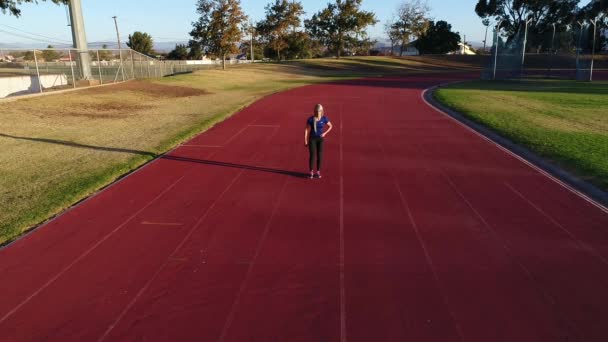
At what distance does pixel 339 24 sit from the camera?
237 feet

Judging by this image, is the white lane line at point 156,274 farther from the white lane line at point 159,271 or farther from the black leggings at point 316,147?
the black leggings at point 316,147

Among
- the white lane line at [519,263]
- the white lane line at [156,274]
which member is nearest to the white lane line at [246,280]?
the white lane line at [156,274]

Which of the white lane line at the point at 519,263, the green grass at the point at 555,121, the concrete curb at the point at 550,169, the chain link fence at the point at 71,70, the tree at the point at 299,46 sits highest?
the tree at the point at 299,46

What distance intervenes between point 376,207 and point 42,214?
6.30m

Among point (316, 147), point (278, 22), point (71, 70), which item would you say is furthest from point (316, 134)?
point (278, 22)

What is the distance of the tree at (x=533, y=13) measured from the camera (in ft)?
273

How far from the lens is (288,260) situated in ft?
20.8

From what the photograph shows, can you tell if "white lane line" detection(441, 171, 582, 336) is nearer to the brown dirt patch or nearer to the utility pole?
the brown dirt patch

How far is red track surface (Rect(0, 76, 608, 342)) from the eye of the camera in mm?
4918

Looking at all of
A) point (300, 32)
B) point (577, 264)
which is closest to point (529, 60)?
point (300, 32)

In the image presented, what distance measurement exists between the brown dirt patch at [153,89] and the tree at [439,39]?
66169mm

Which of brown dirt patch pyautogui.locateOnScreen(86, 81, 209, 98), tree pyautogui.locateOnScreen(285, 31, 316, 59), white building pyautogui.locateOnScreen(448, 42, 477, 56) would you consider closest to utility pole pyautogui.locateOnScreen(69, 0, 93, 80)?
brown dirt patch pyautogui.locateOnScreen(86, 81, 209, 98)

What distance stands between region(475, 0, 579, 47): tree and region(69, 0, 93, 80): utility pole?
76171 millimetres

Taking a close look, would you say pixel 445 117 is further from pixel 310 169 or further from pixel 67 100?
pixel 67 100
